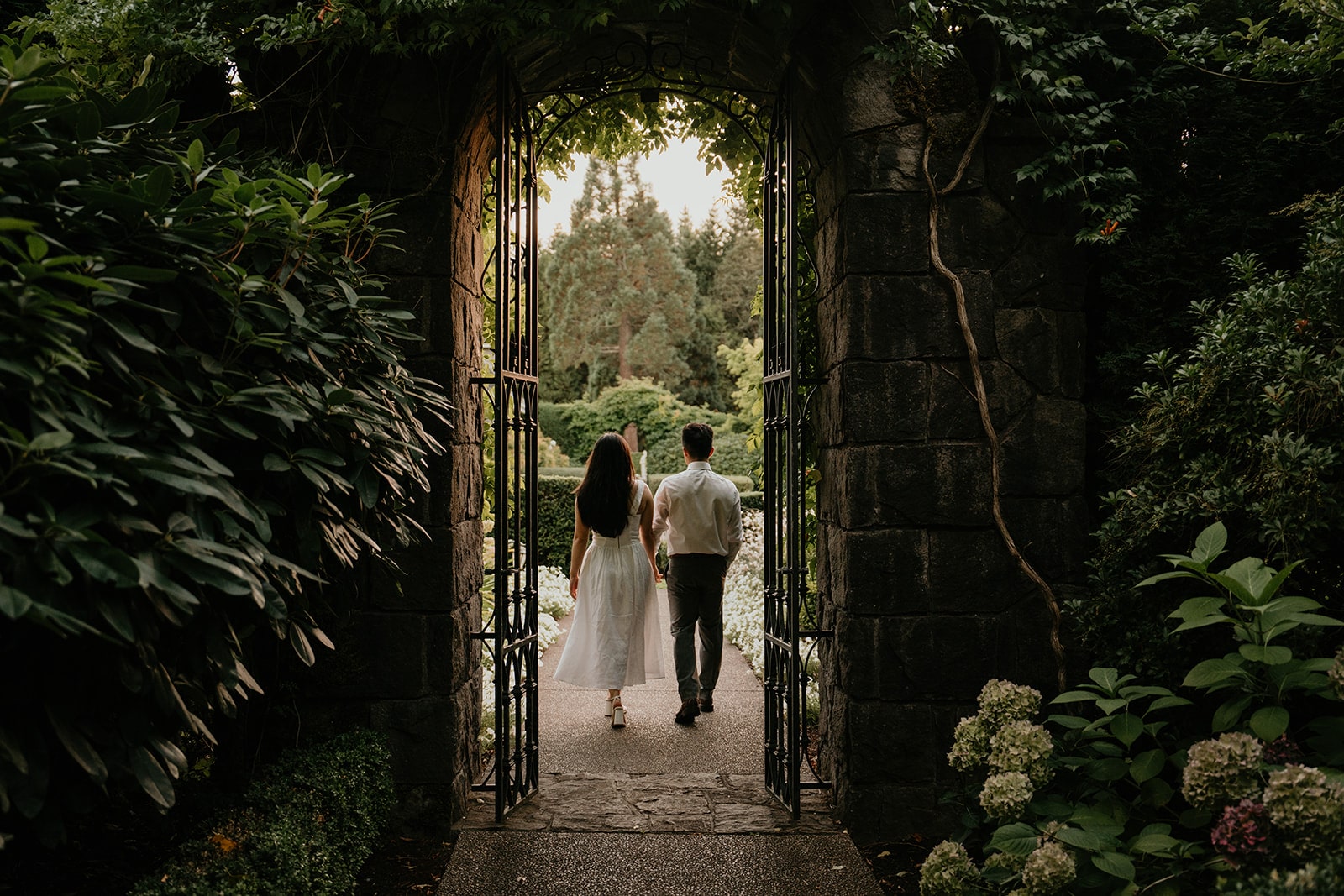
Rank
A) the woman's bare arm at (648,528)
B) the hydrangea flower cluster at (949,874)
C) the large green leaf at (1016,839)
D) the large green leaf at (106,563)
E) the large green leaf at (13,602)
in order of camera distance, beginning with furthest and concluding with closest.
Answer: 1. the woman's bare arm at (648,528)
2. the hydrangea flower cluster at (949,874)
3. the large green leaf at (1016,839)
4. the large green leaf at (106,563)
5. the large green leaf at (13,602)

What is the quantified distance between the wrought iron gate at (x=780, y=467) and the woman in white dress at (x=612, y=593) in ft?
3.88

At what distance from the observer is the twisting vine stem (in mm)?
3393

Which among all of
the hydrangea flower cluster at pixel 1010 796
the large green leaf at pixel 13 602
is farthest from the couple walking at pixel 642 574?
the large green leaf at pixel 13 602

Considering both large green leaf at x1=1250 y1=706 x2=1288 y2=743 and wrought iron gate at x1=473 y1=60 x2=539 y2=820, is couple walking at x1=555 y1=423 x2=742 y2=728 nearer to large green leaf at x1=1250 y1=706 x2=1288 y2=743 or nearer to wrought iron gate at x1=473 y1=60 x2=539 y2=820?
wrought iron gate at x1=473 y1=60 x2=539 y2=820

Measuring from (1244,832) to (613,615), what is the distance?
3586 millimetres

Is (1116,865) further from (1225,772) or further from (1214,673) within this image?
(1214,673)

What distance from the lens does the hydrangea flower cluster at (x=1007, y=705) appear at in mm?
2605

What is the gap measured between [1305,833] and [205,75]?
4.33m

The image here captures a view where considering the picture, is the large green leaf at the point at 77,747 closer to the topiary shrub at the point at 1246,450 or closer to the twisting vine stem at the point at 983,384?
the topiary shrub at the point at 1246,450

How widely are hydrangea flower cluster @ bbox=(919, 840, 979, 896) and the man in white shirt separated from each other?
2.67 metres

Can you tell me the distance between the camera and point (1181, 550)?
9.48ft

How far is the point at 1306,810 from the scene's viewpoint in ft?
5.63

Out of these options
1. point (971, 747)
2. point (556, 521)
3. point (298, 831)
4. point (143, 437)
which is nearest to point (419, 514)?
point (298, 831)

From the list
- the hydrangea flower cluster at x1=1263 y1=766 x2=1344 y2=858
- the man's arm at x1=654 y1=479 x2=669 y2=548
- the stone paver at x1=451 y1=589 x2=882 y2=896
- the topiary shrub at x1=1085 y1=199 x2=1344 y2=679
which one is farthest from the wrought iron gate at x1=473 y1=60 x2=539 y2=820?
the hydrangea flower cluster at x1=1263 y1=766 x2=1344 y2=858
